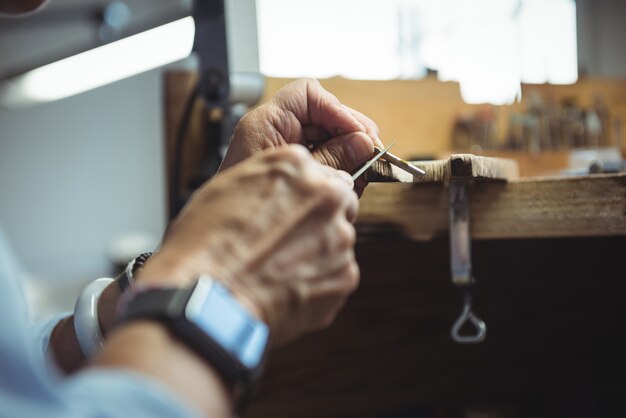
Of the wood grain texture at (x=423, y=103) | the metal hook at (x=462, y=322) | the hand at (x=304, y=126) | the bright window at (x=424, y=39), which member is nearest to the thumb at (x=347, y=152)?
the hand at (x=304, y=126)

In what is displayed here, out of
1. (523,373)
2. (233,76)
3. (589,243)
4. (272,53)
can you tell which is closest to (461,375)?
(523,373)

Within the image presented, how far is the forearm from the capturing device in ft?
1.12

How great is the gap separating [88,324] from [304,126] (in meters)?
0.31

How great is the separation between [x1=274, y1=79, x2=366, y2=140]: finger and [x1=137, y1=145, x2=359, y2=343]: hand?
0.76ft

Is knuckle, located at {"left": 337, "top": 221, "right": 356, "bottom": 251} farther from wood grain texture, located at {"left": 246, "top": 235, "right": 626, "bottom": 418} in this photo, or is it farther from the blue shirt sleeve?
wood grain texture, located at {"left": 246, "top": 235, "right": 626, "bottom": 418}

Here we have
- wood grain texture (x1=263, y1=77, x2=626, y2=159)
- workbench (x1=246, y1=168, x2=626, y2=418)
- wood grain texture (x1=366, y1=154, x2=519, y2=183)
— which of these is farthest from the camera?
wood grain texture (x1=263, y1=77, x2=626, y2=159)

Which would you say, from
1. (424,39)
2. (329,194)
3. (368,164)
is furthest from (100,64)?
(424,39)

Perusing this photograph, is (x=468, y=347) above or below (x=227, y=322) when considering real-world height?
below

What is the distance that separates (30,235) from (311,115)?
3.05 meters

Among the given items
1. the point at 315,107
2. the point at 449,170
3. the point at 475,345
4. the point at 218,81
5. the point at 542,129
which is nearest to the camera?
the point at 449,170

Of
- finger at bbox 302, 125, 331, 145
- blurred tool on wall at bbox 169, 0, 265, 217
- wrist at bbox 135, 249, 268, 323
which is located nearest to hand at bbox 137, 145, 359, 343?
wrist at bbox 135, 249, 268, 323

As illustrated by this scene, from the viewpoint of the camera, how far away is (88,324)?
676mm

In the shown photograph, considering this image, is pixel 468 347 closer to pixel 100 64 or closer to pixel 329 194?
pixel 329 194

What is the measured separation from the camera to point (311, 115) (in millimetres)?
688
